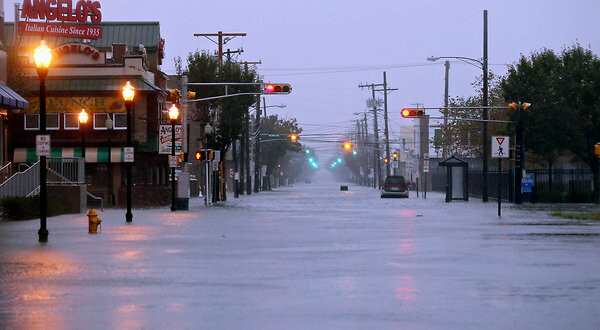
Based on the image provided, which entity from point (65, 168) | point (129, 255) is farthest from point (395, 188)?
point (129, 255)

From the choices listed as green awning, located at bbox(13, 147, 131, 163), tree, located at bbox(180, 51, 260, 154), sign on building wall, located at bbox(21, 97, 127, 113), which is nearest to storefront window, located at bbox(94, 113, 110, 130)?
sign on building wall, located at bbox(21, 97, 127, 113)

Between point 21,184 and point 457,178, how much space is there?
114 feet

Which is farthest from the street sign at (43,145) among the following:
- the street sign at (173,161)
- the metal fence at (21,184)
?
the street sign at (173,161)

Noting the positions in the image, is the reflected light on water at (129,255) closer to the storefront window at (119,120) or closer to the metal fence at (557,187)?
the metal fence at (557,187)

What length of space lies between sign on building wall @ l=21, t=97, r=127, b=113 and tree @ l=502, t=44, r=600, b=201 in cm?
2475

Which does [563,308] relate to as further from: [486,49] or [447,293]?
[486,49]

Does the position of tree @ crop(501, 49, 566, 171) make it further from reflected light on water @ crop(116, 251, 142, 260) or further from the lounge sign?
reflected light on water @ crop(116, 251, 142, 260)

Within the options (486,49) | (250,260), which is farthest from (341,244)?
(486,49)

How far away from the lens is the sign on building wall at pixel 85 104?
58.9 m

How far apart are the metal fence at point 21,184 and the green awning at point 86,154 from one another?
19.1 meters

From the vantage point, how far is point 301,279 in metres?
15.2

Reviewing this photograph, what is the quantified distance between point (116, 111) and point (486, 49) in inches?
935

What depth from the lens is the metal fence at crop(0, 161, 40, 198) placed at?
3697 centimetres

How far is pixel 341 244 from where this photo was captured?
898 inches
